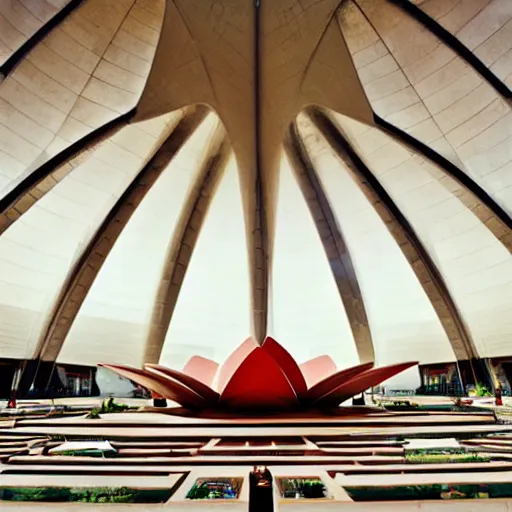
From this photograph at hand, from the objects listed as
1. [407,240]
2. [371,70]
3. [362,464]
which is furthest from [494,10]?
[362,464]

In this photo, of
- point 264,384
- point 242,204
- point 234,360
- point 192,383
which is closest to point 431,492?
point 264,384

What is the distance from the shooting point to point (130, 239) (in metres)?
11.6

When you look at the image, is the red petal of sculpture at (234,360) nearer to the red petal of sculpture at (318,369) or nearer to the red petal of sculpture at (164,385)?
the red petal of sculpture at (164,385)

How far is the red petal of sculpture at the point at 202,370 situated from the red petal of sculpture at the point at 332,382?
2.15m

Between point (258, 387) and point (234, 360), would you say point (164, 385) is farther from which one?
point (234, 360)

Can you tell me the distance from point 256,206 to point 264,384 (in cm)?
639

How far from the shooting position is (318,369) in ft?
23.5

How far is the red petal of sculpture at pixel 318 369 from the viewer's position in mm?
6959

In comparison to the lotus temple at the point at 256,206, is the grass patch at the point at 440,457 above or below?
below

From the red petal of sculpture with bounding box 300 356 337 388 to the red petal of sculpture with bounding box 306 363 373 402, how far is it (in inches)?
53.2

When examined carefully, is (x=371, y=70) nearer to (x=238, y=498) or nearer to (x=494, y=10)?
(x=494, y=10)

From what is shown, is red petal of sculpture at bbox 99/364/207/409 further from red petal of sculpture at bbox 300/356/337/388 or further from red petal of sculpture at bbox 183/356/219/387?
red petal of sculpture at bbox 300/356/337/388

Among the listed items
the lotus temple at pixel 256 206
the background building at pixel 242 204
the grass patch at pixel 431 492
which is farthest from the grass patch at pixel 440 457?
the background building at pixel 242 204

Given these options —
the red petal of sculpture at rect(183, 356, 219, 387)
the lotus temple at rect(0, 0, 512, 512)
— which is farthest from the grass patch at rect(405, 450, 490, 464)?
the red petal of sculpture at rect(183, 356, 219, 387)
